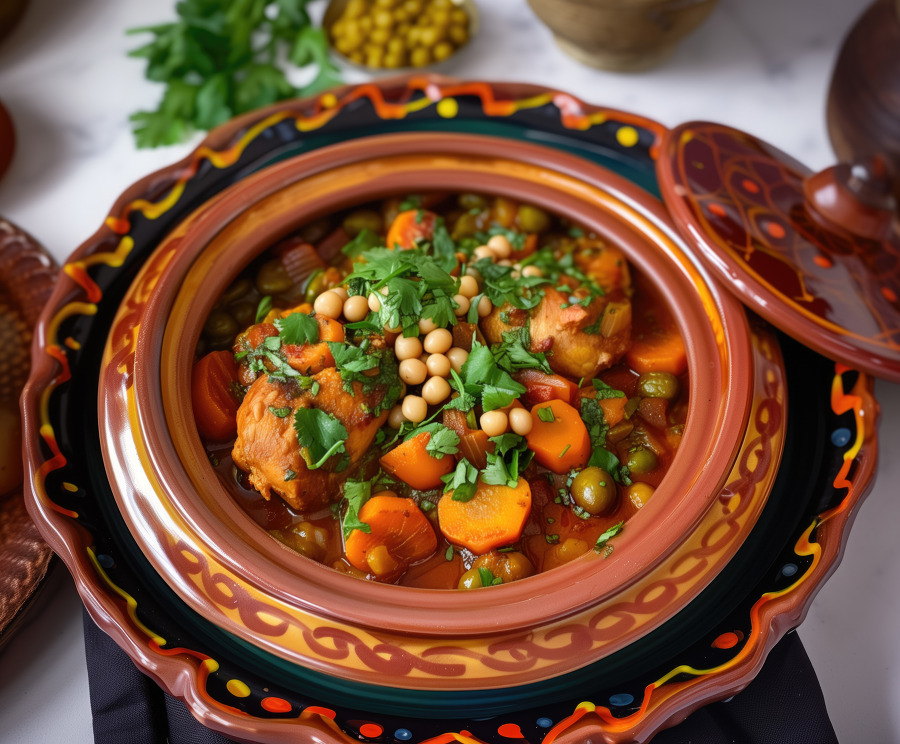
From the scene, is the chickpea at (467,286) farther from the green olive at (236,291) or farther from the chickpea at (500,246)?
the green olive at (236,291)

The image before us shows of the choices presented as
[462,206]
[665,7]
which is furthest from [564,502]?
[665,7]

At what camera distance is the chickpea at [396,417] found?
229 cm

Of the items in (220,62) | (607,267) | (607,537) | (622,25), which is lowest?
(607,537)

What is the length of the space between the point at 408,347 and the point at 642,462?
30.7 inches

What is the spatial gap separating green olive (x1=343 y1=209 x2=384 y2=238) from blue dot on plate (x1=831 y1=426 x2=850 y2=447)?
1.59 metres

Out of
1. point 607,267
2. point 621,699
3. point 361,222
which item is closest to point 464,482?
point 621,699

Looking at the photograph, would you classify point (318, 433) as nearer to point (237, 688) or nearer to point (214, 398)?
point (214, 398)

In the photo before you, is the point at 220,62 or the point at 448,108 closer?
the point at 448,108

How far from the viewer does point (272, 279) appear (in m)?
2.47

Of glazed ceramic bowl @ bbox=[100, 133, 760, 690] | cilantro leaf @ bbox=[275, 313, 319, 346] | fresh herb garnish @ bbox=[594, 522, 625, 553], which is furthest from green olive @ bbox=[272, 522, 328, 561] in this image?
fresh herb garnish @ bbox=[594, 522, 625, 553]

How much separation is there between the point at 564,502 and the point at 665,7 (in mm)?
1906

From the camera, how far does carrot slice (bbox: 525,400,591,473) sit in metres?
2.20

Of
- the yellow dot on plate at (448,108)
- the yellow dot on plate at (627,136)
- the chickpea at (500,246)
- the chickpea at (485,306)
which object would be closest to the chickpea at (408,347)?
the chickpea at (485,306)

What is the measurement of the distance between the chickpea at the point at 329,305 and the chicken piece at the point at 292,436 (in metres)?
0.19
